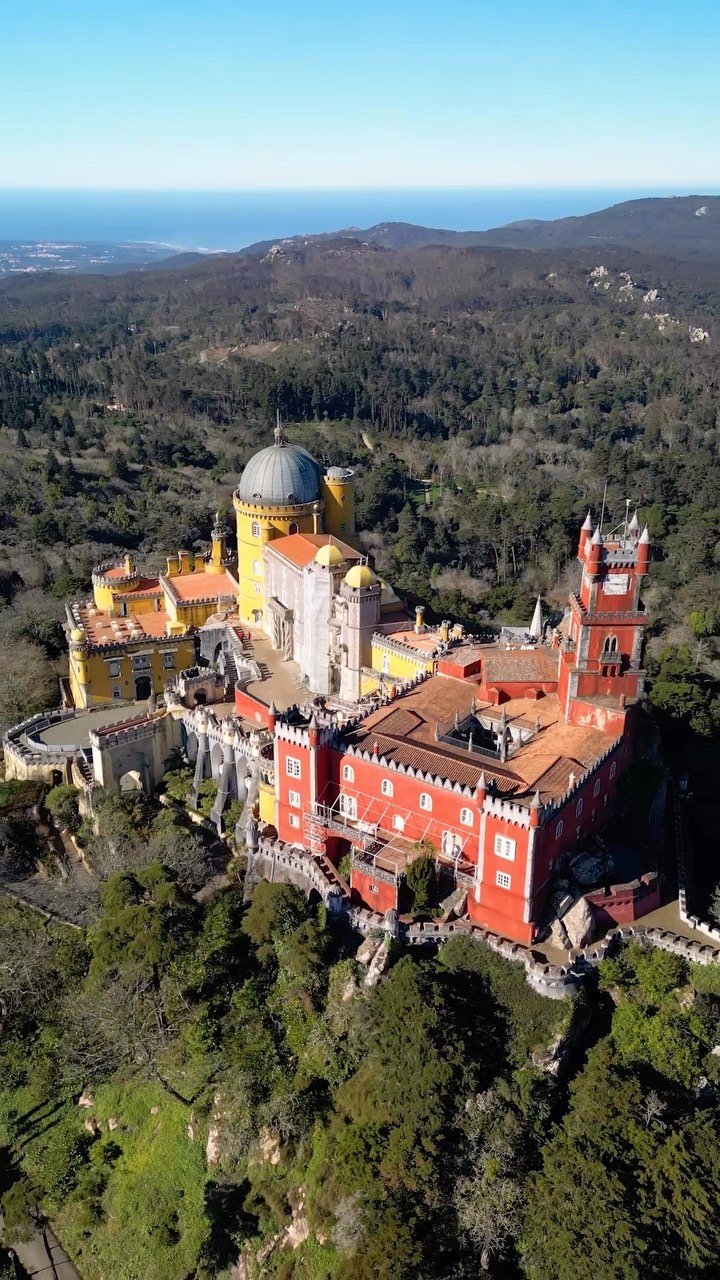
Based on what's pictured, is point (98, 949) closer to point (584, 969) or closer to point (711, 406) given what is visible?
point (584, 969)

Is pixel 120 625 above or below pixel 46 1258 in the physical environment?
above

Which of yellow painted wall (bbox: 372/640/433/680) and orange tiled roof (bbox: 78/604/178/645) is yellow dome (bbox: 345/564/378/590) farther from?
orange tiled roof (bbox: 78/604/178/645)

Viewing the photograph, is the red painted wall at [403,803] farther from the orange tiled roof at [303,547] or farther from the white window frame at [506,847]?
the orange tiled roof at [303,547]

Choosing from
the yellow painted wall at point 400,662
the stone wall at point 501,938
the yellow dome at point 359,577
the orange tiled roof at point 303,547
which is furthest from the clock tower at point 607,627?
the orange tiled roof at point 303,547

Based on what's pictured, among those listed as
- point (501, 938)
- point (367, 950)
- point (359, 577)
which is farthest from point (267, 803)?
point (501, 938)

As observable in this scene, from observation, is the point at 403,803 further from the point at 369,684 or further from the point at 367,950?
the point at 369,684

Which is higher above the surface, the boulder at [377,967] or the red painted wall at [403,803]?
the red painted wall at [403,803]
